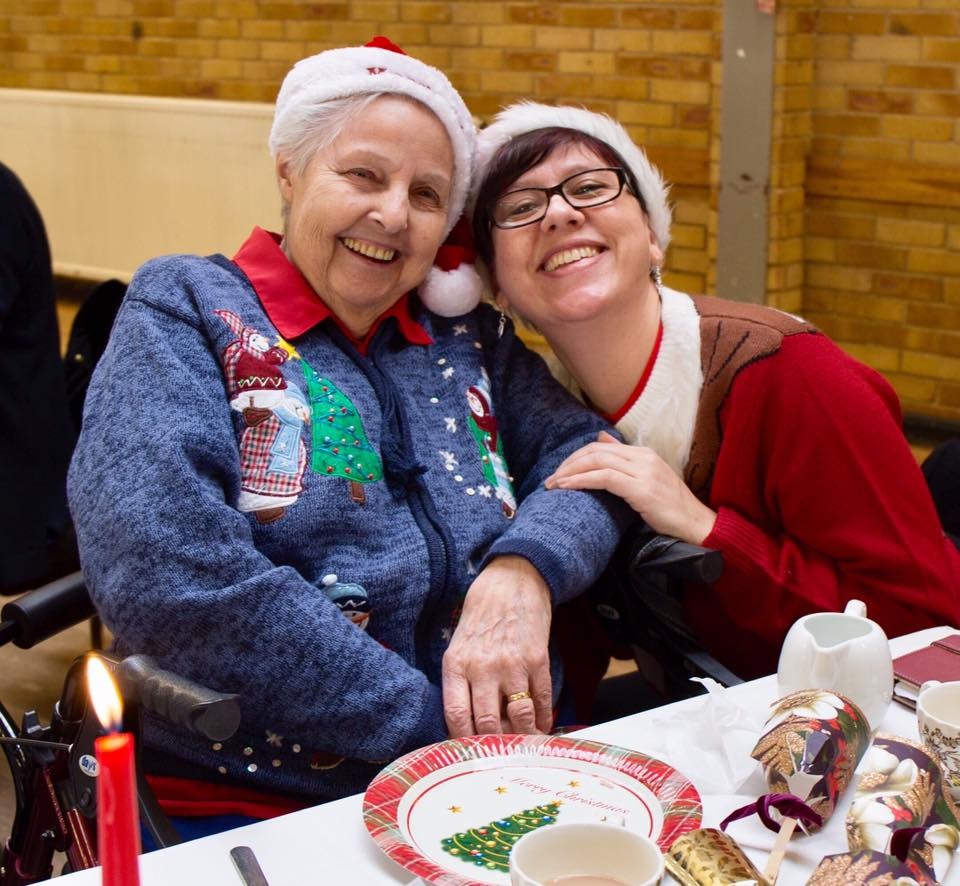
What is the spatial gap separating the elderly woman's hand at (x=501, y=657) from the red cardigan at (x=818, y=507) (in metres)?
0.27

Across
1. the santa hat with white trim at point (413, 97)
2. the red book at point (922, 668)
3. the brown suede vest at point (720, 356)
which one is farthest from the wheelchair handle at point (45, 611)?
the red book at point (922, 668)

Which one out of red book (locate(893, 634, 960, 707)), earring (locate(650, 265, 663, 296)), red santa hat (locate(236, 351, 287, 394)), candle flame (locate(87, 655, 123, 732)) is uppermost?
earring (locate(650, 265, 663, 296))

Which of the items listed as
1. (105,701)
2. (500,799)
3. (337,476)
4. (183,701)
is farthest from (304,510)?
(105,701)

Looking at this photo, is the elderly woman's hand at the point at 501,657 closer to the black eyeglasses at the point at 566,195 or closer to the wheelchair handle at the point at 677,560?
the wheelchair handle at the point at 677,560

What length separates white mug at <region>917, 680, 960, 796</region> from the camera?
3.99 feet

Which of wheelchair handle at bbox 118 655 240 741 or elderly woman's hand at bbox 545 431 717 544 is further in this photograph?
elderly woman's hand at bbox 545 431 717 544

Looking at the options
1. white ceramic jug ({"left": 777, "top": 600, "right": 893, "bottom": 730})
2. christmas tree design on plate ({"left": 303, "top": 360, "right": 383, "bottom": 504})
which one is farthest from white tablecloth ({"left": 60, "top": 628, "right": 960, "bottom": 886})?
christmas tree design on plate ({"left": 303, "top": 360, "right": 383, "bottom": 504})

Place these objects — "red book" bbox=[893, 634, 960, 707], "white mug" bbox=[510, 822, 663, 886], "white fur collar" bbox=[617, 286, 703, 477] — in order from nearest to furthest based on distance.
A: 1. "white mug" bbox=[510, 822, 663, 886]
2. "red book" bbox=[893, 634, 960, 707]
3. "white fur collar" bbox=[617, 286, 703, 477]

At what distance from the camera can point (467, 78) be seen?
5.61 metres

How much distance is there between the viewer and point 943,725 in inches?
48.0

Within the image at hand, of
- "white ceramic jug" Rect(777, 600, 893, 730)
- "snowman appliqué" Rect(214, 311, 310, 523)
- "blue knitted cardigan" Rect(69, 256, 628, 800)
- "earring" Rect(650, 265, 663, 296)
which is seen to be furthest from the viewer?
"earring" Rect(650, 265, 663, 296)

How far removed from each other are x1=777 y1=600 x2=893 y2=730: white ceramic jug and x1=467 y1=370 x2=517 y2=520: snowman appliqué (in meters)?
0.59

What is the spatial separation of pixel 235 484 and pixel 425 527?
26 centimetres

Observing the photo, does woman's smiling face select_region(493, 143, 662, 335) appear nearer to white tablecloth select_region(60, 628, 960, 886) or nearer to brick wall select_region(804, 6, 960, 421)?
white tablecloth select_region(60, 628, 960, 886)
